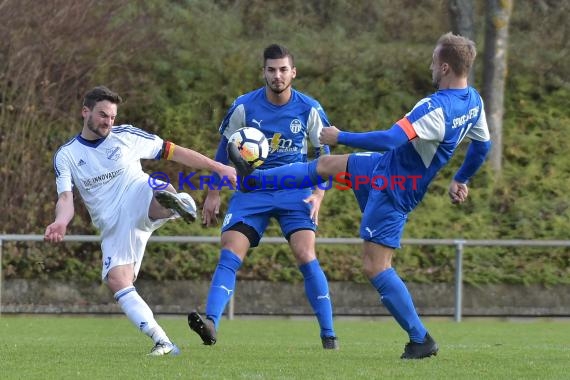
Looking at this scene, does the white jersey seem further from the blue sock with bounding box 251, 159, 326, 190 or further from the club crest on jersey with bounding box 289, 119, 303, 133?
the club crest on jersey with bounding box 289, 119, 303, 133

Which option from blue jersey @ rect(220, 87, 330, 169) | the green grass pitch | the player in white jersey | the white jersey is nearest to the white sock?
the player in white jersey

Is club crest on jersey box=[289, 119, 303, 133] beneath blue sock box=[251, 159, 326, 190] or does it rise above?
above

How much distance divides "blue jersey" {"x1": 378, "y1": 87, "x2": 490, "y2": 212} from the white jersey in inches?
65.6

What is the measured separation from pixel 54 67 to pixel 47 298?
11.5 ft

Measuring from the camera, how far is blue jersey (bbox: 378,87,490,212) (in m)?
7.32

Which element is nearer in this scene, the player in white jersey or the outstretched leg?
the outstretched leg

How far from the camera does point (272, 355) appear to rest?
25.8ft

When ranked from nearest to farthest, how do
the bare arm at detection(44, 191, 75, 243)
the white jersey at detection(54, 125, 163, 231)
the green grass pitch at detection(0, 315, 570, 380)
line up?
1. the green grass pitch at detection(0, 315, 570, 380)
2. the bare arm at detection(44, 191, 75, 243)
3. the white jersey at detection(54, 125, 163, 231)

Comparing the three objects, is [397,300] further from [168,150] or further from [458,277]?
[458,277]

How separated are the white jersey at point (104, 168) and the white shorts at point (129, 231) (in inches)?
1.6

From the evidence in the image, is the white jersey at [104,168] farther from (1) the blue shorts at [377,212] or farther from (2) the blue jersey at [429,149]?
(2) the blue jersey at [429,149]

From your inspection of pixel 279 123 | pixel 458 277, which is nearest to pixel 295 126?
pixel 279 123

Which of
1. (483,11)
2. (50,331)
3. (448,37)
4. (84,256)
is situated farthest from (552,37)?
(448,37)

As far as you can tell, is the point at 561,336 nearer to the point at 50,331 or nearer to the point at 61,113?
the point at 50,331
